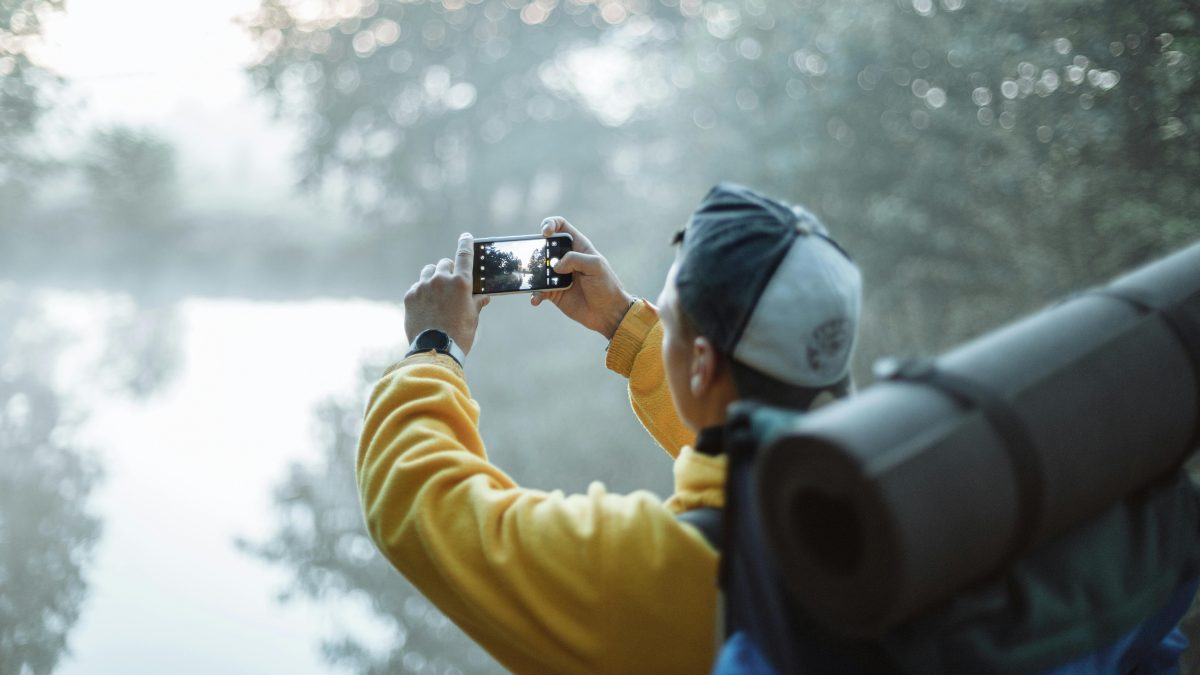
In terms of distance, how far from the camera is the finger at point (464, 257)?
0.89 metres

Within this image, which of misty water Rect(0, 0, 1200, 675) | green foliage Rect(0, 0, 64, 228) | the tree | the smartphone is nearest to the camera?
the smartphone

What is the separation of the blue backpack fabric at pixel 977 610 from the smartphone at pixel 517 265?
1.47 feet

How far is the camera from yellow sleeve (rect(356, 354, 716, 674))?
0.65m

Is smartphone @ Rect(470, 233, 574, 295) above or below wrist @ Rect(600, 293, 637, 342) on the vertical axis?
above

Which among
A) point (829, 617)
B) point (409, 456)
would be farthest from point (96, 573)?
point (829, 617)

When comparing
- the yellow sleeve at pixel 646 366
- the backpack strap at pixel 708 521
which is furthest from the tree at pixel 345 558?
the backpack strap at pixel 708 521

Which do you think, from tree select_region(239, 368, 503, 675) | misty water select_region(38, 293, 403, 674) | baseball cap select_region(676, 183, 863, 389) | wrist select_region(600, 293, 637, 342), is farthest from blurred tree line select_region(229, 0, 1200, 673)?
baseball cap select_region(676, 183, 863, 389)

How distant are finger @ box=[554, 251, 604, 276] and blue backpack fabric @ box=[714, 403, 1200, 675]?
1.46ft

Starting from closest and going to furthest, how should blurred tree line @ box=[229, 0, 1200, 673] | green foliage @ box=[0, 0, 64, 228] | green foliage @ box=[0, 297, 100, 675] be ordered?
green foliage @ box=[0, 0, 64, 228]
green foliage @ box=[0, 297, 100, 675]
blurred tree line @ box=[229, 0, 1200, 673]

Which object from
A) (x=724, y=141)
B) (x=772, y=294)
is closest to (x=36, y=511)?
(x=772, y=294)

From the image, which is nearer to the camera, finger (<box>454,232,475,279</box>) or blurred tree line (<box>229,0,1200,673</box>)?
finger (<box>454,232,475,279</box>)

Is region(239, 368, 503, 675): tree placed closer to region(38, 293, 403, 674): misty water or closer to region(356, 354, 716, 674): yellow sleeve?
region(38, 293, 403, 674): misty water

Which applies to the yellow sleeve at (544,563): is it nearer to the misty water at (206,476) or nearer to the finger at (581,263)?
the finger at (581,263)

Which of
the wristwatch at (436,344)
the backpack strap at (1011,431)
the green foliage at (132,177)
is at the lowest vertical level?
the backpack strap at (1011,431)
